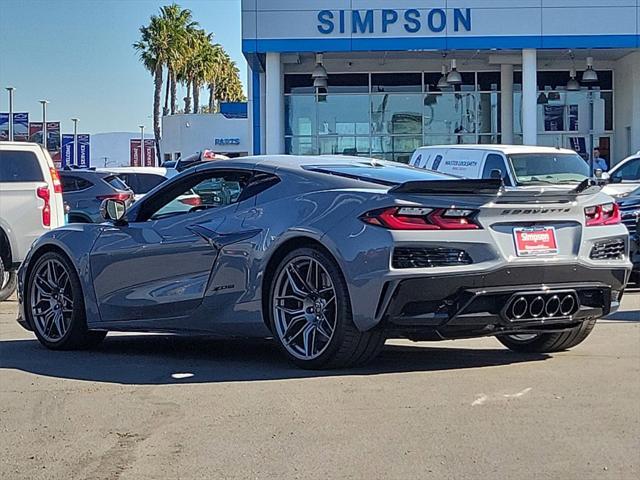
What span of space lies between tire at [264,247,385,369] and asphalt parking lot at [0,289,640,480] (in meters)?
0.14

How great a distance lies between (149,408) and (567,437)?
7.62ft

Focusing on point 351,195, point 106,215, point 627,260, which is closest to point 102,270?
point 106,215

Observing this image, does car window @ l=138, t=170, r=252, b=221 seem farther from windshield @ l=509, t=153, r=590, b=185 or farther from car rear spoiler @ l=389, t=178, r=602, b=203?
windshield @ l=509, t=153, r=590, b=185

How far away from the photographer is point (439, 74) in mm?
32781

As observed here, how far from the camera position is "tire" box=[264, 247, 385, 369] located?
6.66 m

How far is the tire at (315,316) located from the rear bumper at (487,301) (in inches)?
10.6

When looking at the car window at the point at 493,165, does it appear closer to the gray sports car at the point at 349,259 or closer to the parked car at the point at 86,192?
the parked car at the point at 86,192

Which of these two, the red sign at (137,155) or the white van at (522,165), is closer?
the white van at (522,165)

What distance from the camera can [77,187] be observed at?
18938 millimetres

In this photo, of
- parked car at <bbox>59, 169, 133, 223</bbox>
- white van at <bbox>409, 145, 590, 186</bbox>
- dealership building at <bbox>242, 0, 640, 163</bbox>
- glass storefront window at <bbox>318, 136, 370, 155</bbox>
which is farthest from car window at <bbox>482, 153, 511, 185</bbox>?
glass storefront window at <bbox>318, 136, 370, 155</bbox>

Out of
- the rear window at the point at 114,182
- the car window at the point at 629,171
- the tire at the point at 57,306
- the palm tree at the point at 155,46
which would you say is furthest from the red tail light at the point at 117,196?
the palm tree at the point at 155,46

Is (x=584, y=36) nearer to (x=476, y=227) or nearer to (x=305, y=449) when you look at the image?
(x=476, y=227)

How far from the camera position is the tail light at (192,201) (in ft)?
25.8

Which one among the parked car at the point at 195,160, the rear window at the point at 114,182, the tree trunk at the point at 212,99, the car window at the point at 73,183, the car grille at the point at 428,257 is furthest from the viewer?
the tree trunk at the point at 212,99
